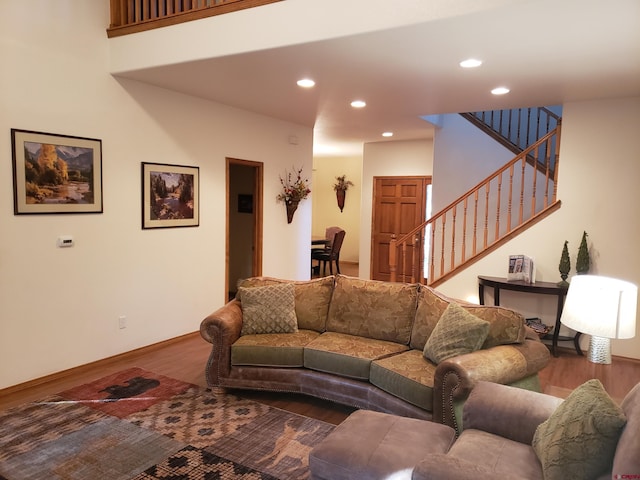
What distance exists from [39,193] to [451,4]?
3.27m

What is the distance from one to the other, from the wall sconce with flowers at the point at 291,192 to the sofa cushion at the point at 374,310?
257cm

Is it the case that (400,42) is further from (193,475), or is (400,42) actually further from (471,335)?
(193,475)

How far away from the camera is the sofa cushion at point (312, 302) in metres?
3.88

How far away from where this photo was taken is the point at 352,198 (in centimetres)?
1091

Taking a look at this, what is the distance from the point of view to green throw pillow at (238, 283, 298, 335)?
371cm

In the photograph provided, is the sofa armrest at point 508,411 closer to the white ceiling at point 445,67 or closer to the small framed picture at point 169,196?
the white ceiling at point 445,67

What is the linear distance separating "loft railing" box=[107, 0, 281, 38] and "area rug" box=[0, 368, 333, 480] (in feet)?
9.58

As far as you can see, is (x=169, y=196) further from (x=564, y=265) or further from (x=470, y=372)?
(x=564, y=265)

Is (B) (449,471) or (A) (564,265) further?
(A) (564,265)

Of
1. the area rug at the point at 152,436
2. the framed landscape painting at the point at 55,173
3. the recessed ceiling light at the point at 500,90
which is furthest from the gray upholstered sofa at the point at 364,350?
the recessed ceiling light at the point at 500,90

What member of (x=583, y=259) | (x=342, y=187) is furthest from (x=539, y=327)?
(x=342, y=187)

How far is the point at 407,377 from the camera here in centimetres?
291

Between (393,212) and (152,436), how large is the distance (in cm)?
600

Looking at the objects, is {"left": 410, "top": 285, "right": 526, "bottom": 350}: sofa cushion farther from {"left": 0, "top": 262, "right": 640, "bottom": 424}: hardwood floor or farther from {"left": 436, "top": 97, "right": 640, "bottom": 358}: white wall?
{"left": 436, "top": 97, "right": 640, "bottom": 358}: white wall
